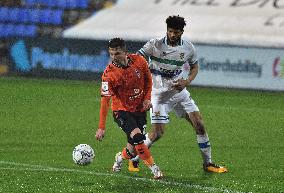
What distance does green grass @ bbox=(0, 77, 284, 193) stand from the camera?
11.2m

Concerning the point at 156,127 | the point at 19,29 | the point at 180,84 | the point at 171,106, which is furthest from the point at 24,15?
the point at 180,84

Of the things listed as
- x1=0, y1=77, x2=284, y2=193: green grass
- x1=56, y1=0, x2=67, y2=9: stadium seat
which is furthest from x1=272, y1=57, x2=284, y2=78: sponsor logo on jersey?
x1=56, y1=0, x2=67, y2=9: stadium seat

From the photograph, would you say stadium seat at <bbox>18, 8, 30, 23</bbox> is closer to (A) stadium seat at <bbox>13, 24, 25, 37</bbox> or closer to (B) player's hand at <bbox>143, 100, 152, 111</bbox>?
(A) stadium seat at <bbox>13, 24, 25, 37</bbox>

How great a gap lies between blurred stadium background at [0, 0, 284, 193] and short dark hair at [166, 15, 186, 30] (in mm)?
2039

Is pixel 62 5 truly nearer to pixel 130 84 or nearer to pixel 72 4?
pixel 72 4

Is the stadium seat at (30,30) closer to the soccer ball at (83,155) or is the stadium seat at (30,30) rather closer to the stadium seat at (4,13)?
the stadium seat at (4,13)

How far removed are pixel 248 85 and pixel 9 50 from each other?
29.6ft

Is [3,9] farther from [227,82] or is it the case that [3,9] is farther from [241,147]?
[241,147]

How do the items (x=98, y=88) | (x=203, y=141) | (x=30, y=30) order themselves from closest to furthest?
(x=203, y=141) → (x=98, y=88) → (x=30, y=30)

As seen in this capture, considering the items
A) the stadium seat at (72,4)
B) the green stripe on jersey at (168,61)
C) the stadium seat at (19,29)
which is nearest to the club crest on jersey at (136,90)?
the green stripe on jersey at (168,61)

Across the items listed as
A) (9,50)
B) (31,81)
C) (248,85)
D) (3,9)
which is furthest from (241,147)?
(3,9)

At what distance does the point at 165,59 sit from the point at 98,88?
14.6 m

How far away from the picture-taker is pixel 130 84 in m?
11.7

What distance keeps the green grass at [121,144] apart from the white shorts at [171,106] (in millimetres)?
787
